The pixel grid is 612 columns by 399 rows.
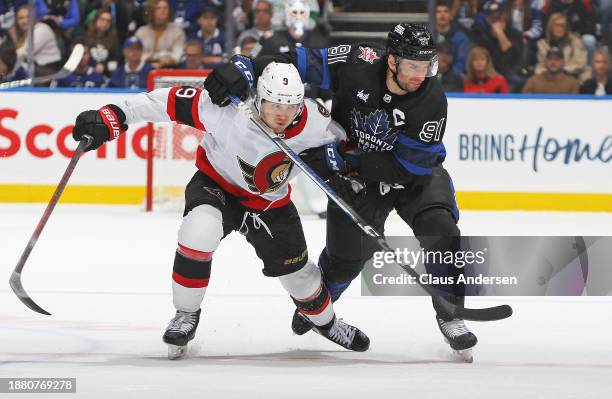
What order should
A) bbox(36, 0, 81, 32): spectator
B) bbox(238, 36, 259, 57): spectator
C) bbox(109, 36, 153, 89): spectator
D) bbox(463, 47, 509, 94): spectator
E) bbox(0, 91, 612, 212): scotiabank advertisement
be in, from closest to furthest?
bbox(0, 91, 612, 212): scotiabank advertisement < bbox(238, 36, 259, 57): spectator < bbox(463, 47, 509, 94): spectator < bbox(109, 36, 153, 89): spectator < bbox(36, 0, 81, 32): spectator

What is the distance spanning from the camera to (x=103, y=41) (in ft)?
27.0

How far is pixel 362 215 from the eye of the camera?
4070 mm

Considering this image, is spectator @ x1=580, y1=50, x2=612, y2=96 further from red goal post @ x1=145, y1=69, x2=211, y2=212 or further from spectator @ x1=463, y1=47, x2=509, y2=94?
red goal post @ x1=145, y1=69, x2=211, y2=212

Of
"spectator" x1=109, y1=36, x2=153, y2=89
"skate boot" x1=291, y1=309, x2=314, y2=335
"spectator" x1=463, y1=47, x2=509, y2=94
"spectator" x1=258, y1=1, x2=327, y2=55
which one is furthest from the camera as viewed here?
"spectator" x1=109, y1=36, x2=153, y2=89

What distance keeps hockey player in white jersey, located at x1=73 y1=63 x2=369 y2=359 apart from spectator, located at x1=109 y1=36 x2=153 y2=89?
4330 mm

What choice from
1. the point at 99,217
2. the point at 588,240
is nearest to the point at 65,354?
the point at 588,240

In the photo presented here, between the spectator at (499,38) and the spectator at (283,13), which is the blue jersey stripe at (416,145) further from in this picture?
the spectator at (499,38)

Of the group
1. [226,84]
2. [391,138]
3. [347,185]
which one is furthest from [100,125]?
[391,138]

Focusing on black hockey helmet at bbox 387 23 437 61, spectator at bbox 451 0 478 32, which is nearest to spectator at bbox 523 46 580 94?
spectator at bbox 451 0 478 32

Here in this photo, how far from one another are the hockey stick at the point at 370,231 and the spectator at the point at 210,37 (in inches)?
168

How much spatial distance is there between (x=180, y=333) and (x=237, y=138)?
63cm

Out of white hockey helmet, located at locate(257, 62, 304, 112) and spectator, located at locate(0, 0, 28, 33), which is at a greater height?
white hockey helmet, located at locate(257, 62, 304, 112)

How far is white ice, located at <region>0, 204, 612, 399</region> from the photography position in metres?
3.33

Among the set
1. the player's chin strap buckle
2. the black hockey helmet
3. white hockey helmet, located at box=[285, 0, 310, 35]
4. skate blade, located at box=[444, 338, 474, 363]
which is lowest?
skate blade, located at box=[444, 338, 474, 363]
